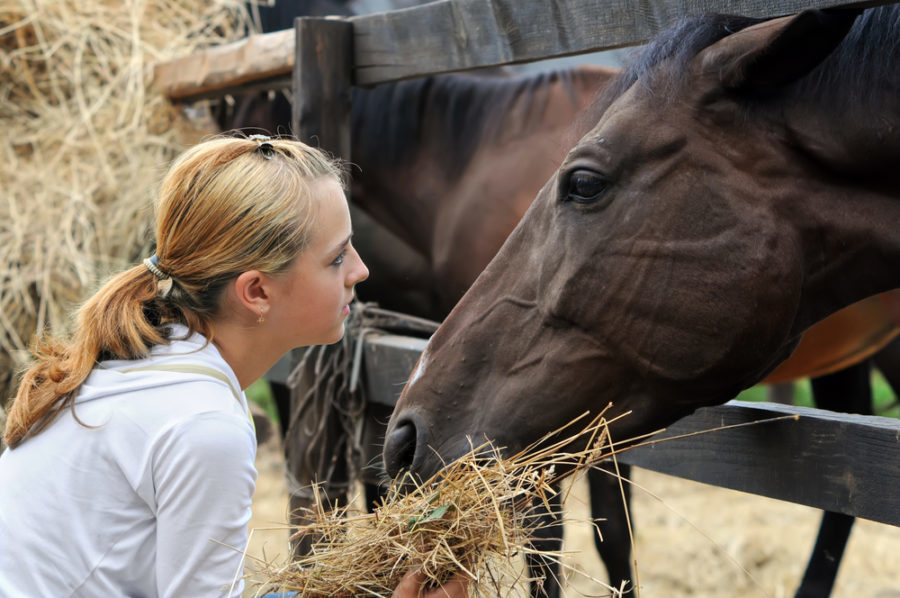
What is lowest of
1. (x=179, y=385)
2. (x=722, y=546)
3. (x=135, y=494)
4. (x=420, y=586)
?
(x=722, y=546)

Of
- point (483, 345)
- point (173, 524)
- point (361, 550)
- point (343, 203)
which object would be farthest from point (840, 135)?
point (173, 524)

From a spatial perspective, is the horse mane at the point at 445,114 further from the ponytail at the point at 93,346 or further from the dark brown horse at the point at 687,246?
the ponytail at the point at 93,346

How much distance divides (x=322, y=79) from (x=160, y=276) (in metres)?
1.06

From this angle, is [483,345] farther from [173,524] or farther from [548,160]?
[548,160]

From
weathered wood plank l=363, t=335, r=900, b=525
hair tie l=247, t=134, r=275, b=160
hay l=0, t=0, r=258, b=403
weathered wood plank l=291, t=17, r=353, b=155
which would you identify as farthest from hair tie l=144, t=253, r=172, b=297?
hay l=0, t=0, r=258, b=403

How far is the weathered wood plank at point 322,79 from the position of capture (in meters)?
2.27

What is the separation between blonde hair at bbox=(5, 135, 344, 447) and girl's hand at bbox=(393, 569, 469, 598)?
49cm

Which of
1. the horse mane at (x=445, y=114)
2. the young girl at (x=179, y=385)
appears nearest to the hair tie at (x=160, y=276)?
the young girl at (x=179, y=385)

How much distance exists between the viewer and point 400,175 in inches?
112

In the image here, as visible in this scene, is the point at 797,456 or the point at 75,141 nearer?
the point at 797,456

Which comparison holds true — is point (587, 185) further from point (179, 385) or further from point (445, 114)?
point (445, 114)

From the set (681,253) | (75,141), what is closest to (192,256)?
(681,253)

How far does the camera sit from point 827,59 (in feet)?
4.46

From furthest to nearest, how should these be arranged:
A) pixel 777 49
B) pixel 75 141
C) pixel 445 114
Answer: pixel 75 141, pixel 445 114, pixel 777 49
